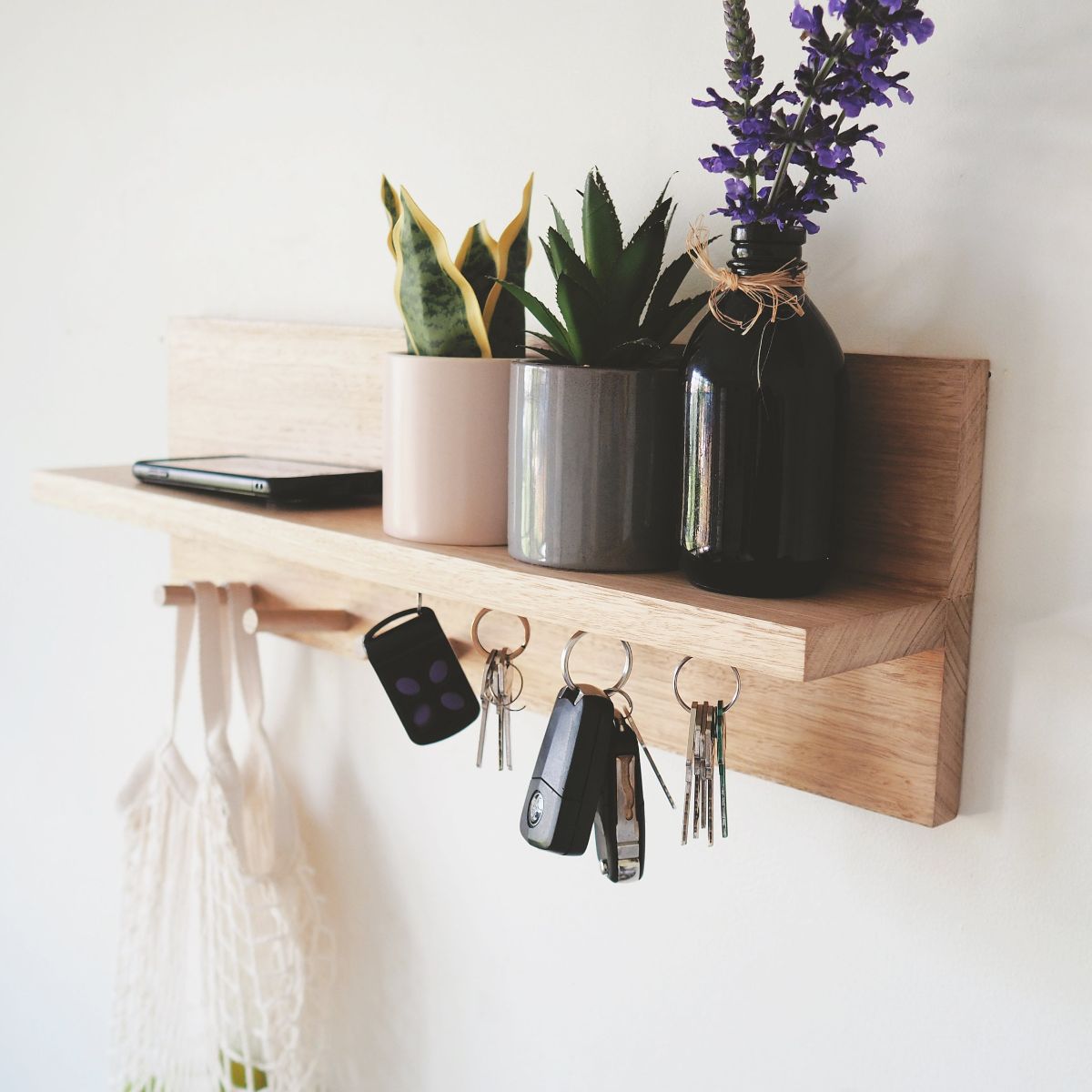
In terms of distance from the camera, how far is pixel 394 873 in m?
0.83

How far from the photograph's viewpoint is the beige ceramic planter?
582 mm

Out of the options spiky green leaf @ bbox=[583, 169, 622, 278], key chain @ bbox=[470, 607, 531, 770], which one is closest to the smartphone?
key chain @ bbox=[470, 607, 531, 770]

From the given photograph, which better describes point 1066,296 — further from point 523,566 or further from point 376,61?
point 376,61

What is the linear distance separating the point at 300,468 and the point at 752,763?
308mm

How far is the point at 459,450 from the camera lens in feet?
1.92

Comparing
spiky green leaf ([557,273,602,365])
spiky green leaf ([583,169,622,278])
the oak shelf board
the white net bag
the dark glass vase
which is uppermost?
spiky green leaf ([583,169,622,278])

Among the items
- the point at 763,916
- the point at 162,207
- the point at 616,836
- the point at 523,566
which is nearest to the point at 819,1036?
the point at 763,916

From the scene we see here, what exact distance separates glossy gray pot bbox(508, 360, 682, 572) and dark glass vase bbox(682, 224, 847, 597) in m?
0.03

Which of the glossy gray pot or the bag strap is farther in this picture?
the bag strap

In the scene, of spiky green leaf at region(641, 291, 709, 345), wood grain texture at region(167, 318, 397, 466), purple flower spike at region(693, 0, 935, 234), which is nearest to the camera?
purple flower spike at region(693, 0, 935, 234)

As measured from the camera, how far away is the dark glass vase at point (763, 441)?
47 centimetres

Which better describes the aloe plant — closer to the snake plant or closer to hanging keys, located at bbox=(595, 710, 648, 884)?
the snake plant

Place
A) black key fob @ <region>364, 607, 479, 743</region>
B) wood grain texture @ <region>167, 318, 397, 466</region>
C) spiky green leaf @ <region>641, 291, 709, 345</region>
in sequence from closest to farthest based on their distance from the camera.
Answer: spiky green leaf @ <region>641, 291, 709, 345</region> < black key fob @ <region>364, 607, 479, 743</region> < wood grain texture @ <region>167, 318, 397, 466</region>

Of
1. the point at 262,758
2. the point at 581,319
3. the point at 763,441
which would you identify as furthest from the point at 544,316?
the point at 262,758
